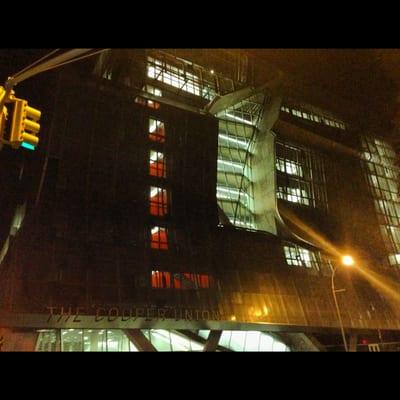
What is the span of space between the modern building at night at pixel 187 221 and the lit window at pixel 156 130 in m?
0.12

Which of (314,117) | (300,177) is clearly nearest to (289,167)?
(300,177)

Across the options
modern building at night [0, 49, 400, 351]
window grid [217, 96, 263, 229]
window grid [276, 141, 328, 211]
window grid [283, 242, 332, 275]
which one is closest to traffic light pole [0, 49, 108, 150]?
modern building at night [0, 49, 400, 351]

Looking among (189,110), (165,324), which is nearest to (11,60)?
(189,110)

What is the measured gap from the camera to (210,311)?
3319 centimetres

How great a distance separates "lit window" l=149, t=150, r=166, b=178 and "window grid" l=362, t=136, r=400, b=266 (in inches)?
1531

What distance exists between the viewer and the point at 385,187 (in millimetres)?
64125

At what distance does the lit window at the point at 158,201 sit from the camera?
35.2 meters

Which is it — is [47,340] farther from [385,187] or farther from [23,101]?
[385,187]

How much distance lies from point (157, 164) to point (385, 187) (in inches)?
1792

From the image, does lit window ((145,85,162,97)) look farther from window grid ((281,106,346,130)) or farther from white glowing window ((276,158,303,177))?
window grid ((281,106,346,130))

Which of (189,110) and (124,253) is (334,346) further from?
(189,110)

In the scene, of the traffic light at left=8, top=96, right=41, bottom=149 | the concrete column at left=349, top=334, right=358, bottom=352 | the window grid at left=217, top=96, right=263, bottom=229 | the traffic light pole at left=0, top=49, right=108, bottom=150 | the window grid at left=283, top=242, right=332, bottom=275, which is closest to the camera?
the traffic light pole at left=0, top=49, right=108, bottom=150

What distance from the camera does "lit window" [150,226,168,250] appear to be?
33.5 m

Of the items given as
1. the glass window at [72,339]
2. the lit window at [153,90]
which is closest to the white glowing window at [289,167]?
the lit window at [153,90]
